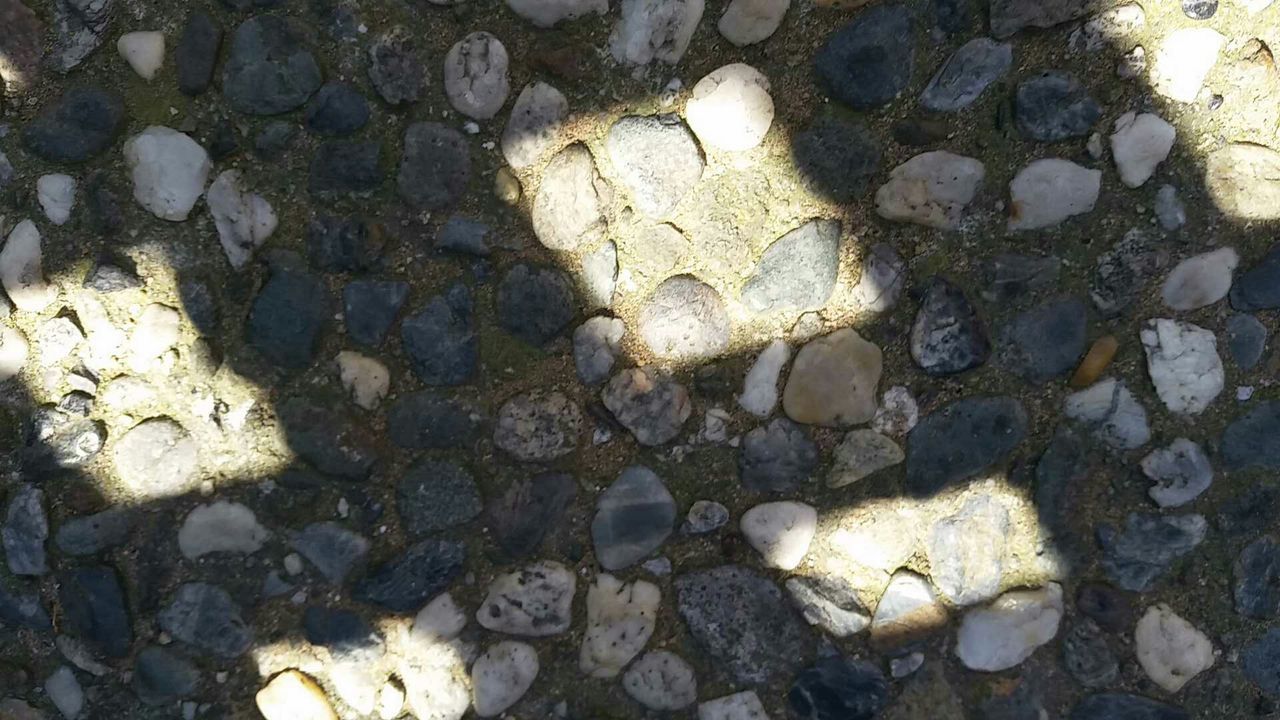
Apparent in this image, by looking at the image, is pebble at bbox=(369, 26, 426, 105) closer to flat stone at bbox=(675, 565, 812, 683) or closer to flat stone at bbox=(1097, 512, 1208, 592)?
flat stone at bbox=(675, 565, 812, 683)

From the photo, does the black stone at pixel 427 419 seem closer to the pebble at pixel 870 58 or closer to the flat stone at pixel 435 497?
the flat stone at pixel 435 497

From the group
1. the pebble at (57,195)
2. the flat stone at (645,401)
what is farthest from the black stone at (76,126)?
the flat stone at (645,401)

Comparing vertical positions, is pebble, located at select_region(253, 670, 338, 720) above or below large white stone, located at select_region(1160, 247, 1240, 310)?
below

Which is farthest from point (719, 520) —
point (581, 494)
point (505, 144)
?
point (505, 144)

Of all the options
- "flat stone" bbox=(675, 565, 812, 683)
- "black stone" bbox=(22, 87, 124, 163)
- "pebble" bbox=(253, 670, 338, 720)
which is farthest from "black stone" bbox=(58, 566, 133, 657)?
"flat stone" bbox=(675, 565, 812, 683)

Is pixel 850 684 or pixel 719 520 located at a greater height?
pixel 719 520

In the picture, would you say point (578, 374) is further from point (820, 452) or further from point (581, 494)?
point (820, 452)

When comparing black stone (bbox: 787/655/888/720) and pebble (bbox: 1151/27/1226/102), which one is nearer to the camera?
pebble (bbox: 1151/27/1226/102)
